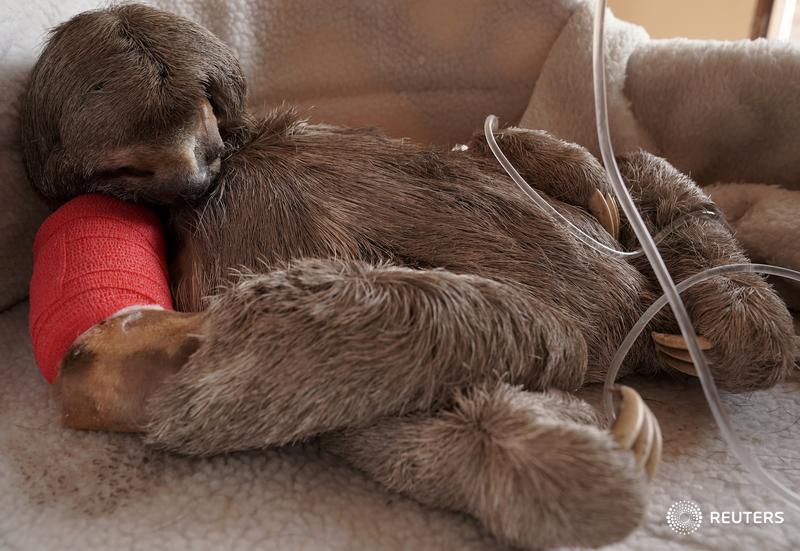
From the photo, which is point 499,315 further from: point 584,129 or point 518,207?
point 584,129

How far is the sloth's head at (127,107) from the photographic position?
732 millimetres

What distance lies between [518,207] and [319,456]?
362 millimetres

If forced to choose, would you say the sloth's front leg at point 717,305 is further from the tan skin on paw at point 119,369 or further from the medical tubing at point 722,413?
the tan skin on paw at point 119,369

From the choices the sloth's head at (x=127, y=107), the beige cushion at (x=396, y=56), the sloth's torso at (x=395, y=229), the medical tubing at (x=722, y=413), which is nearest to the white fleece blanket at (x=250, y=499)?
the medical tubing at (x=722, y=413)

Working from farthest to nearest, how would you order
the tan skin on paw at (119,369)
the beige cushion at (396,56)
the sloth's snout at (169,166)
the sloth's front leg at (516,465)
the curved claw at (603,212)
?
the beige cushion at (396,56), the curved claw at (603,212), the sloth's snout at (169,166), the tan skin on paw at (119,369), the sloth's front leg at (516,465)

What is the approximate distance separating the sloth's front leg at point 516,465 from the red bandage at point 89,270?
0.26m

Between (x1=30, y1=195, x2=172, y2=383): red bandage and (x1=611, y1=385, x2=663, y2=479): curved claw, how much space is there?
457 mm

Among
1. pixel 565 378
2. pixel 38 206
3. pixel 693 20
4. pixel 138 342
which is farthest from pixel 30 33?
pixel 693 20

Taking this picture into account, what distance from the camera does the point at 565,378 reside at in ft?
2.24

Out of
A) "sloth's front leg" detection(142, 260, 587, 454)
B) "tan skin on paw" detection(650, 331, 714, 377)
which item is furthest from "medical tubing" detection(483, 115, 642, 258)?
"sloth's front leg" detection(142, 260, 587, 454)

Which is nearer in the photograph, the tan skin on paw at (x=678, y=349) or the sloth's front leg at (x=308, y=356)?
the sloth's front leg at (x=308, y=356)

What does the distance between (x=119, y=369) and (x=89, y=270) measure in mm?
127

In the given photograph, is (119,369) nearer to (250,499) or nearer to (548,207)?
(250,499)

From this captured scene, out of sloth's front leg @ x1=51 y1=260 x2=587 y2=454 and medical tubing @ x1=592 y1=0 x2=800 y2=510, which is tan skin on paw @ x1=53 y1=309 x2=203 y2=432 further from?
medical tubing @ x1=592 y1=0 x2=800 y2=510
